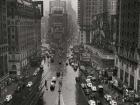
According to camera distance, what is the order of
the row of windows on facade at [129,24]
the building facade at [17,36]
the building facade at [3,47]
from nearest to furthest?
the building facade at [3,47], the row of windows on facade at [129,24], the building facade at [17,36]

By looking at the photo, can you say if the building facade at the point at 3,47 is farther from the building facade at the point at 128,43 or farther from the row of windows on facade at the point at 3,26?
the building facade at the point at 128,43

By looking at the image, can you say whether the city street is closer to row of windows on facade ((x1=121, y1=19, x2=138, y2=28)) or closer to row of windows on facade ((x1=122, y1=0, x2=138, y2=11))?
row of windows on facade ((x1=121, y1=19, x2=138, y2=28))

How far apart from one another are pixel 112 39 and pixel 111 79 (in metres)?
38.2

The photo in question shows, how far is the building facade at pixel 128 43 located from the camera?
82062mm

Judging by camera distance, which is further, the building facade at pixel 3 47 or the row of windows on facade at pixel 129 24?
the row of windows on facade at pixel 129 24

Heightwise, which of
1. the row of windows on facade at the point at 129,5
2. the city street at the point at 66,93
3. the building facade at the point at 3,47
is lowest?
the city street at the point at 66,93

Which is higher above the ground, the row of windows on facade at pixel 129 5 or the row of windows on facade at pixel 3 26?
the row of windows on facade at pixel 129 5

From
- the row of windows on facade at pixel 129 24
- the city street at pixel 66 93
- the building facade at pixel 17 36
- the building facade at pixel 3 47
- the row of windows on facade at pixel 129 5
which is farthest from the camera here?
the building facade at pixel 17 36

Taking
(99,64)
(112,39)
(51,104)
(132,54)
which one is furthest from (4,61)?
(112,39)

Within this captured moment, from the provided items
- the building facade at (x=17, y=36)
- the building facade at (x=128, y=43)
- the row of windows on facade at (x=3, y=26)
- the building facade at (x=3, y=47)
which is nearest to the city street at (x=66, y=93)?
the building facade at (x=17, y=36)

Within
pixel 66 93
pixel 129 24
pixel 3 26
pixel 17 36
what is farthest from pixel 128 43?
pixel 17 36

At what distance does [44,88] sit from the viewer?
301 feet

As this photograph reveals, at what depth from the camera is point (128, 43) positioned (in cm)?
9031

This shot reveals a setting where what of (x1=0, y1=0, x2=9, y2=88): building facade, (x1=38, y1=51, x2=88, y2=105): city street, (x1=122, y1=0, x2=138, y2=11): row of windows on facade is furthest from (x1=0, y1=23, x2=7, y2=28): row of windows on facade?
(x1=122, y1=0, x2=138, y2=11): row of windows on facade
